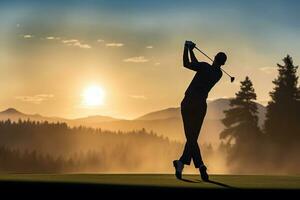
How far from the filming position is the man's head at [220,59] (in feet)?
59.8

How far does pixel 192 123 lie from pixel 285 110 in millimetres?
64223

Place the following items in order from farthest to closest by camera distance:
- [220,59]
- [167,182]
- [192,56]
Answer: [220,59]
[192,56]
[167,182]

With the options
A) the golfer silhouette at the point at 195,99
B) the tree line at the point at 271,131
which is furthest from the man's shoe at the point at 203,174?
the tree line at the point at 271,131

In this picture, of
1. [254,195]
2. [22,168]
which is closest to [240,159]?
[254,195]

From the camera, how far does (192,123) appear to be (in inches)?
718

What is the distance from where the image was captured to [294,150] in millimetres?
76875

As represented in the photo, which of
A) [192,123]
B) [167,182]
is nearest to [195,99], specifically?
[192,123]

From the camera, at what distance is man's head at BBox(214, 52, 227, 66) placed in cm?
1822

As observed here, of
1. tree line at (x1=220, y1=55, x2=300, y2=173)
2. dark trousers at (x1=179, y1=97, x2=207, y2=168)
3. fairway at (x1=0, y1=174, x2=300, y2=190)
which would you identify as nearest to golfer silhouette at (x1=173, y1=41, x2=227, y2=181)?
dark trousers at (x1=179, y1=97, x2=207, y2=168)

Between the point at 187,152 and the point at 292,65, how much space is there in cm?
6742

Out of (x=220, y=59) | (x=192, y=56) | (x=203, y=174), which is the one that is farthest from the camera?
(x=220, y=59)

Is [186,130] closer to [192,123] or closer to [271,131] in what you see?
[192,123]

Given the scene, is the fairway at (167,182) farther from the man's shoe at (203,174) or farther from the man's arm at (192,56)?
the man's arm at (192,56)

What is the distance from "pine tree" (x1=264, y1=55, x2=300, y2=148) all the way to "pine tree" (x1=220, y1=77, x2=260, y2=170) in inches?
118
